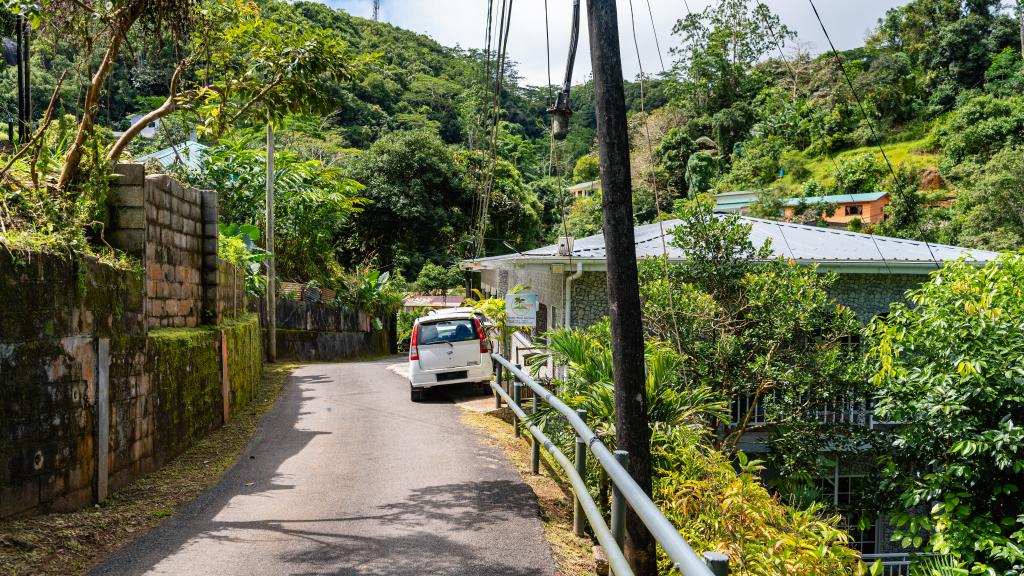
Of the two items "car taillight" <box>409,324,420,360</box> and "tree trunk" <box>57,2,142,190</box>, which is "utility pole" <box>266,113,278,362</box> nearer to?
"car taillight" <box>409,324,420,360</box>

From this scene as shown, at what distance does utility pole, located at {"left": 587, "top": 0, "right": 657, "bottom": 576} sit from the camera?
5.87m

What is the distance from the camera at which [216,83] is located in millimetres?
10016

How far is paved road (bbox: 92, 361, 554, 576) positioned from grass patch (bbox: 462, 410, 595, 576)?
0.42ft

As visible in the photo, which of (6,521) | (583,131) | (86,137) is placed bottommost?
(6,521)

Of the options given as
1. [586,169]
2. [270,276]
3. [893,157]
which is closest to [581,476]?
[270,276]

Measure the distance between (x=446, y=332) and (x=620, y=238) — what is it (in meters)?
8.69

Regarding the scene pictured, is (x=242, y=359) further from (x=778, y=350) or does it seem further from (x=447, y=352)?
(x=778, y=350)

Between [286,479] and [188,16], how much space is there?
5470 millimetres

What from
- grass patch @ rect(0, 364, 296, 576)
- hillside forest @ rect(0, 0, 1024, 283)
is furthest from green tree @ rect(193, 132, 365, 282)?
grass patch @ rect(0, 364, 296, 576)

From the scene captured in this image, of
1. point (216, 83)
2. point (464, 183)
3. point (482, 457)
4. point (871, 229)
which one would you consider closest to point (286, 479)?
point (482, 457)

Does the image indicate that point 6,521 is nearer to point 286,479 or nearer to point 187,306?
point 286,479

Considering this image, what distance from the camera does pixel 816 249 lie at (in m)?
14.7

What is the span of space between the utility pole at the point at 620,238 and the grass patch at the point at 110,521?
409cm

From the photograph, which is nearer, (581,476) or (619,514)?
(619,514)
